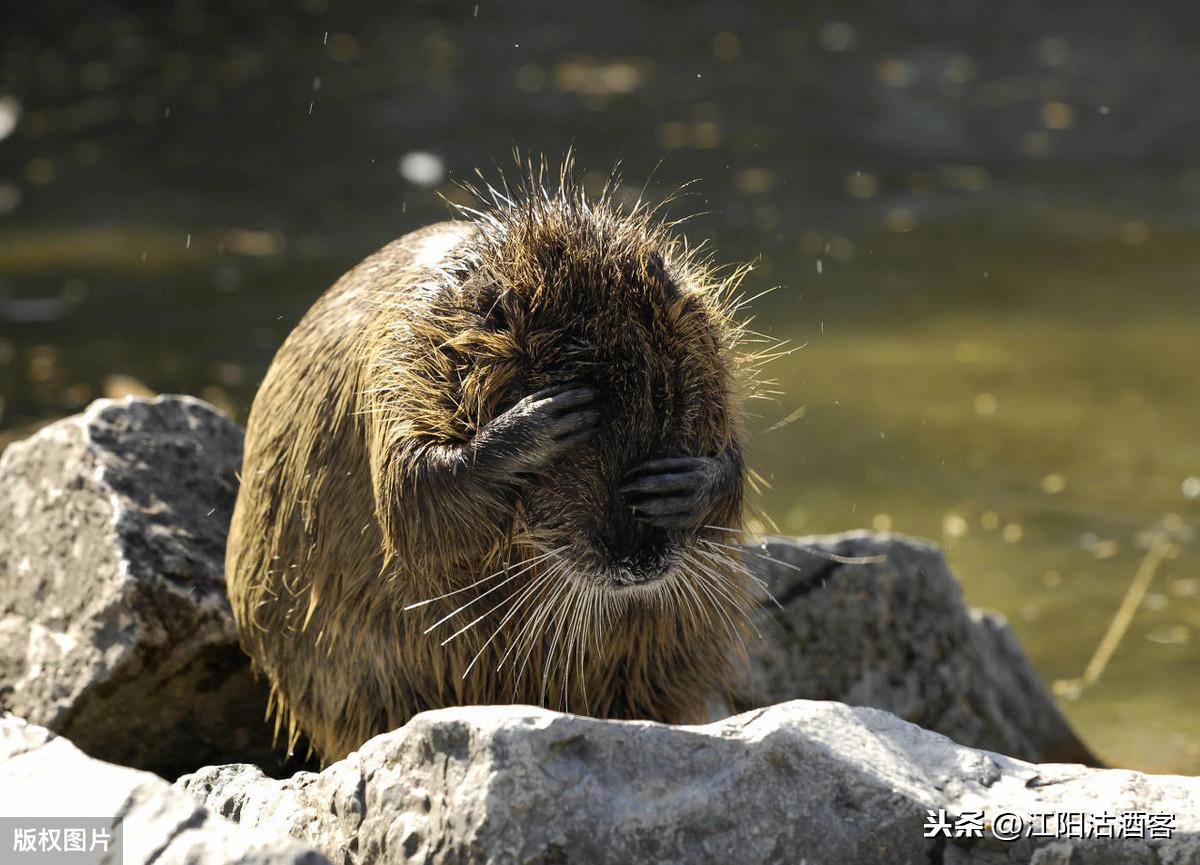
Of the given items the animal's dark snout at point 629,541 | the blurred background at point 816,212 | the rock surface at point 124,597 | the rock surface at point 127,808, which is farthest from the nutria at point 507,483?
the blurred background at point 816,212

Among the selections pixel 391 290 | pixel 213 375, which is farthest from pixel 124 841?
pixel 213 375

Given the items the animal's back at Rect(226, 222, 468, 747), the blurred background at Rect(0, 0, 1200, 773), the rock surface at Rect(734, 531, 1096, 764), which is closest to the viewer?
the animal's back at Rect(226, 222, 468, 747)

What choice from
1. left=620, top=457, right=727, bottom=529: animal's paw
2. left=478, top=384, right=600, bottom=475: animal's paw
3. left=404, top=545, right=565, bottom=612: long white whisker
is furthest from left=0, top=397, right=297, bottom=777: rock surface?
left=620, top=457, right=727, bottom=529: animal's paw

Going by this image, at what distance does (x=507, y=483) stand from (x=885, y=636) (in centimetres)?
152

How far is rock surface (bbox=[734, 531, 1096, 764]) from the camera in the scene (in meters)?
3.75

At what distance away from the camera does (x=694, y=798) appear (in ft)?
6.91

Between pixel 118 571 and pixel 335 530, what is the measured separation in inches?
27.0

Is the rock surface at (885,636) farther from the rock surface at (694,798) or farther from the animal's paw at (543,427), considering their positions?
the rock surface at (694,798)

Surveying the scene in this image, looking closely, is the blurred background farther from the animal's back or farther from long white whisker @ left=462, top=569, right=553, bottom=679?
the animal's back

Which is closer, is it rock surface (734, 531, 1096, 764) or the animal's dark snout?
the animal's dark snout

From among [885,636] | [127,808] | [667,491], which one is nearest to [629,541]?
[667,491]

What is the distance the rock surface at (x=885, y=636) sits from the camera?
3.75m

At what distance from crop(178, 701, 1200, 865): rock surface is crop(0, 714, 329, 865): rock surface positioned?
0.22 m

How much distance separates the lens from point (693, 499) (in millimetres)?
2527
